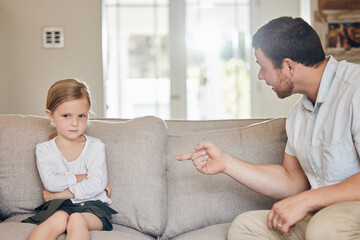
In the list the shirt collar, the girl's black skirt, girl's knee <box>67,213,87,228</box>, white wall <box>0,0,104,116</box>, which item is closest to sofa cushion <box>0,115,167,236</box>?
the girl's black skirt

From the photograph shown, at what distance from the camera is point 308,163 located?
1.59 metres

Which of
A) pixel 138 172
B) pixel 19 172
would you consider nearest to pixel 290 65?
pixel 138 172

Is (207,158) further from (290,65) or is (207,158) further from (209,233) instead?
(290,65)

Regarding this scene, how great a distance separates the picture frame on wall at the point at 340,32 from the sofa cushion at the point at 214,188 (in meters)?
2.30

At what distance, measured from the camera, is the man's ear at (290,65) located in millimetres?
1578

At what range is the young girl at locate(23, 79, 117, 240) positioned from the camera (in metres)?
1.71

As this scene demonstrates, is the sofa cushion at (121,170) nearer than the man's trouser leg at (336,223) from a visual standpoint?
No

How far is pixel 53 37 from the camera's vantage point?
4.12m

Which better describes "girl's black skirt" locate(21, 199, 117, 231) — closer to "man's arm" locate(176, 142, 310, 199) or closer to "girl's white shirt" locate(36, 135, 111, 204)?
"girl's white shirt" locate(36, 135, 111, 204)

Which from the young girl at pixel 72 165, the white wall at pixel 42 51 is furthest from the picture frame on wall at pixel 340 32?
the young girl at pixel 72 165

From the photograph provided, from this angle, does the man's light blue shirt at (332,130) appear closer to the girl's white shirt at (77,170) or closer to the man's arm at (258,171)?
the man's arm at (258,171)

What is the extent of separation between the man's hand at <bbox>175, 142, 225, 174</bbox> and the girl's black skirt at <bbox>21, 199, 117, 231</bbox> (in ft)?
1.39

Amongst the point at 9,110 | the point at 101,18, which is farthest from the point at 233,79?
the point at 9,110

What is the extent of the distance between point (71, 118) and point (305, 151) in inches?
36.0
